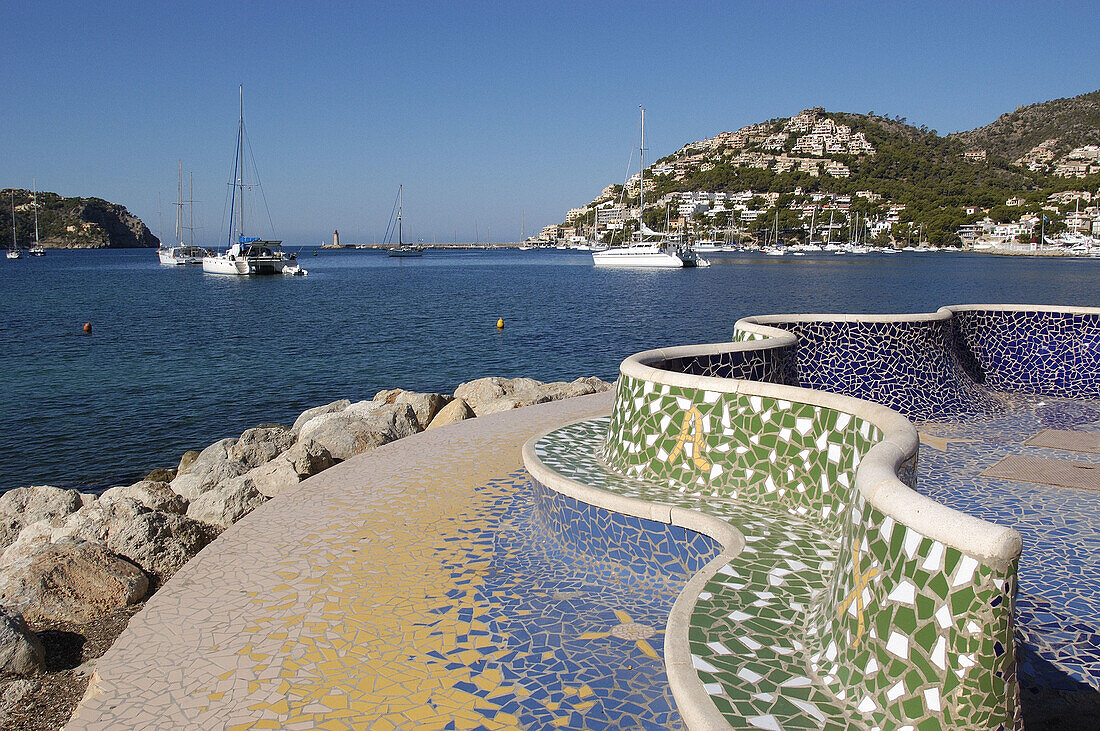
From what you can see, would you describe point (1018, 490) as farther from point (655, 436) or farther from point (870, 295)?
point (870, 295)

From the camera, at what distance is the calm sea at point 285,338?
15258 mm

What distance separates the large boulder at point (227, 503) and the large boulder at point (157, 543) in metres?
0.74

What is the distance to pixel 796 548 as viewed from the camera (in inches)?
181

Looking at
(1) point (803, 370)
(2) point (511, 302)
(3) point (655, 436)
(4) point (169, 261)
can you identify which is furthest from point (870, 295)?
(4) point (169, 261)

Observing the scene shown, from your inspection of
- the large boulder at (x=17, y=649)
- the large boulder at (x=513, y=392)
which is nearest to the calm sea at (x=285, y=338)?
the large boulder at (x=513, y=392)

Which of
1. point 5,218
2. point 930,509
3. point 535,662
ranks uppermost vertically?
point 5,218

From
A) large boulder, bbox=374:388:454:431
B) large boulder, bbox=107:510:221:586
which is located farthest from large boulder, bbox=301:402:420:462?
large boulder, bbox=107:510:221:586

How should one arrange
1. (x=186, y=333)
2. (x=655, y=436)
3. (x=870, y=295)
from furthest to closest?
1. (x=870, y=295)
2. (x=186, y=333)
3. (x=655, y=436)

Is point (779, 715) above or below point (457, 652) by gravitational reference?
above

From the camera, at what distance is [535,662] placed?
408 cm

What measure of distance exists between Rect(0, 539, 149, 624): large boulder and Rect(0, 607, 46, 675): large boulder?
538mm

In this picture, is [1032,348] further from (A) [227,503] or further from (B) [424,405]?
(A) [227,503]

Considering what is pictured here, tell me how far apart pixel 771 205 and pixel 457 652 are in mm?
170761

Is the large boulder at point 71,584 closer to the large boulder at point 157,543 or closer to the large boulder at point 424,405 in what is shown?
the large boulder at point 157,543
